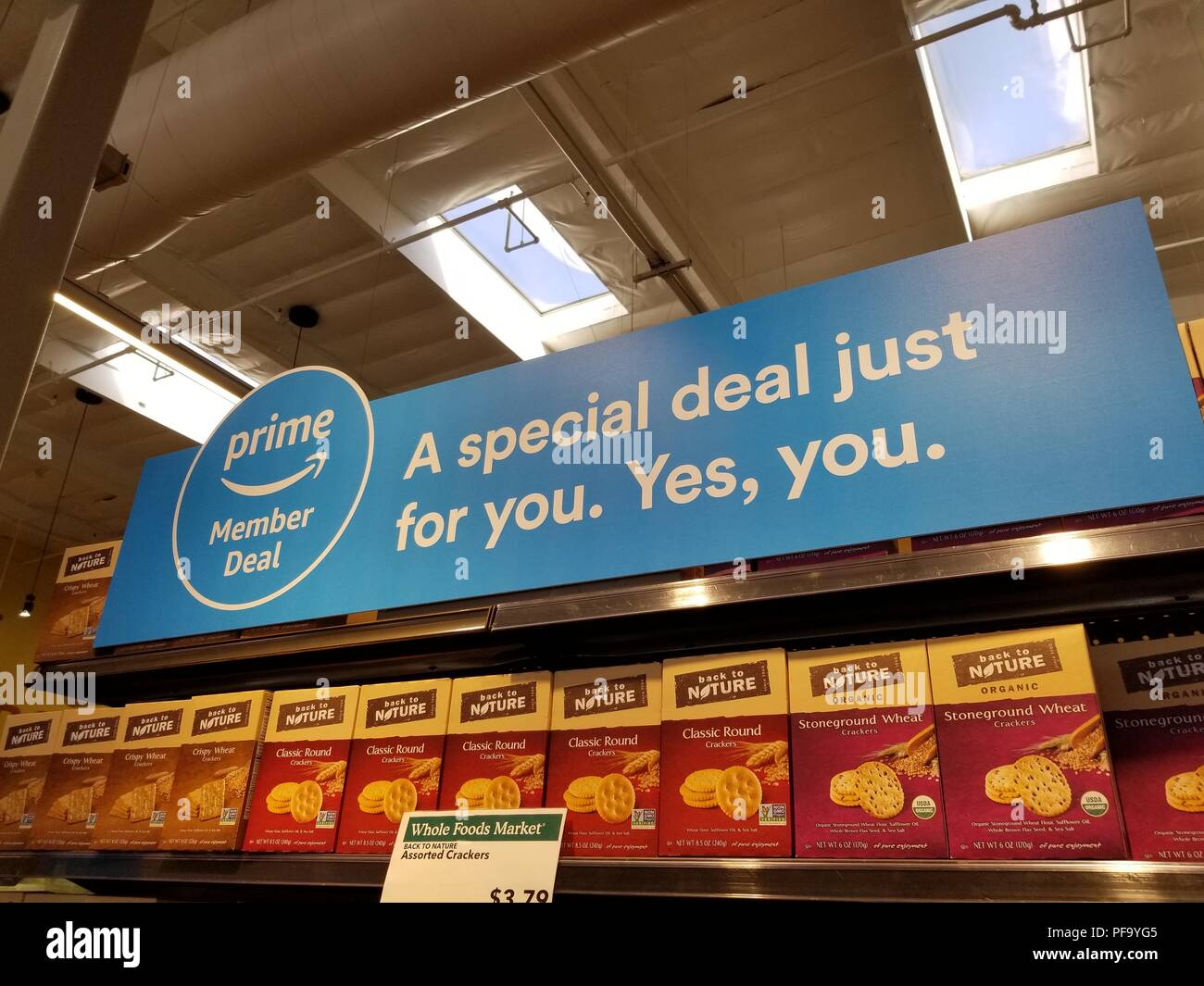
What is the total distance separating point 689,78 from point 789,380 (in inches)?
119

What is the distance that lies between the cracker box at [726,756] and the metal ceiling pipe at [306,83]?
1997mm

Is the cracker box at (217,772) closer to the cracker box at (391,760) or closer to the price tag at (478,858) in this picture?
the cracker box at (391,760)

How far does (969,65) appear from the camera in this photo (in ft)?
13.9

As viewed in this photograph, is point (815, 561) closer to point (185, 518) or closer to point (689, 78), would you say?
point (185, 518)

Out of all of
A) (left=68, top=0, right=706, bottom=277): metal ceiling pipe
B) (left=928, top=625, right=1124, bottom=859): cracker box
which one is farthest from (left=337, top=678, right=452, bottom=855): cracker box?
(left=68, top=0, right=706, bottom=277): metal ceiling pipe

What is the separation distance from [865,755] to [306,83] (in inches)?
108

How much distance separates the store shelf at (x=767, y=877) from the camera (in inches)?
49.4

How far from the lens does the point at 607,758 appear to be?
1.75 meters

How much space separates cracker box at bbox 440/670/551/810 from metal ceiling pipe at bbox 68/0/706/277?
1.96 metres

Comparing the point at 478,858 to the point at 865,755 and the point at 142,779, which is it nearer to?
the point at 865,755

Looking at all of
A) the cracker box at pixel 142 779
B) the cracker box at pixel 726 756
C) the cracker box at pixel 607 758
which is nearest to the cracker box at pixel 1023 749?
the cracker box at pixel 726 756

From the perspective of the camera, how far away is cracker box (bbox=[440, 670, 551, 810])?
180 centimetres

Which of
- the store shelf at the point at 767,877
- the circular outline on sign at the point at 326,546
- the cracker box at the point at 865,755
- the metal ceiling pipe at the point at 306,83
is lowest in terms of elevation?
the store shelf at the point at 767,877
